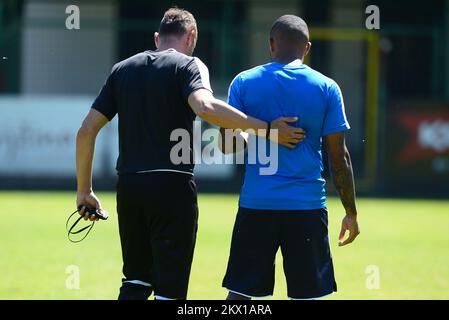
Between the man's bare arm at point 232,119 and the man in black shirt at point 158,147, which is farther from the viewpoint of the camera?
the man in black shirt at point 158,147

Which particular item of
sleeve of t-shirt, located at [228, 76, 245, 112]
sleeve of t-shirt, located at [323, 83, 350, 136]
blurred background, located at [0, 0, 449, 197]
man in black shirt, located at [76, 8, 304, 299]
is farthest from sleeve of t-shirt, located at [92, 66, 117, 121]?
blurred background, located at [0, 0, 449, 197]

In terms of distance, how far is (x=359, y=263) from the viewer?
35.8 feet

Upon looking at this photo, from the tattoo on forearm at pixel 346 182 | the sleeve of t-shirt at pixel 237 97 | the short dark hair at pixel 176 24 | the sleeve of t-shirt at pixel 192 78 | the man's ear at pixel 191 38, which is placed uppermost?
the short dark hair at pixel 176 24

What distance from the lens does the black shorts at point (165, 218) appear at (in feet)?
19.6

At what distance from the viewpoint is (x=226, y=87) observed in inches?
890

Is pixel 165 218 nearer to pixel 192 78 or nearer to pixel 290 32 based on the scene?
pixel 192 78

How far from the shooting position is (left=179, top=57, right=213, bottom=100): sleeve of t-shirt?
5.85 metres

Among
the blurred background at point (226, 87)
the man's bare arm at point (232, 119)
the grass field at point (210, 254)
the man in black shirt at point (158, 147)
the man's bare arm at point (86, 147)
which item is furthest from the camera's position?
the blurred background at point (226, 87)

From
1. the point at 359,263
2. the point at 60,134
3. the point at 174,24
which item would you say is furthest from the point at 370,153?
the point at 174,24

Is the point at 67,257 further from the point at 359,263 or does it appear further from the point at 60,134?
the point at 60,134

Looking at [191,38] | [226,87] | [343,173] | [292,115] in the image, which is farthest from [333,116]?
[226,87]

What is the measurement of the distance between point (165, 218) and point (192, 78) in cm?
91

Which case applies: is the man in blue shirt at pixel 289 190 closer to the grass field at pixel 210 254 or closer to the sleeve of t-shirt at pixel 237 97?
the sleeve of t-shirt at pixel 237 97

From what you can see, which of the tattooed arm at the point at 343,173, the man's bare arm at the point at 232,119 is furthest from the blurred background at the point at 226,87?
the man's bare arm at the point at 232,119
